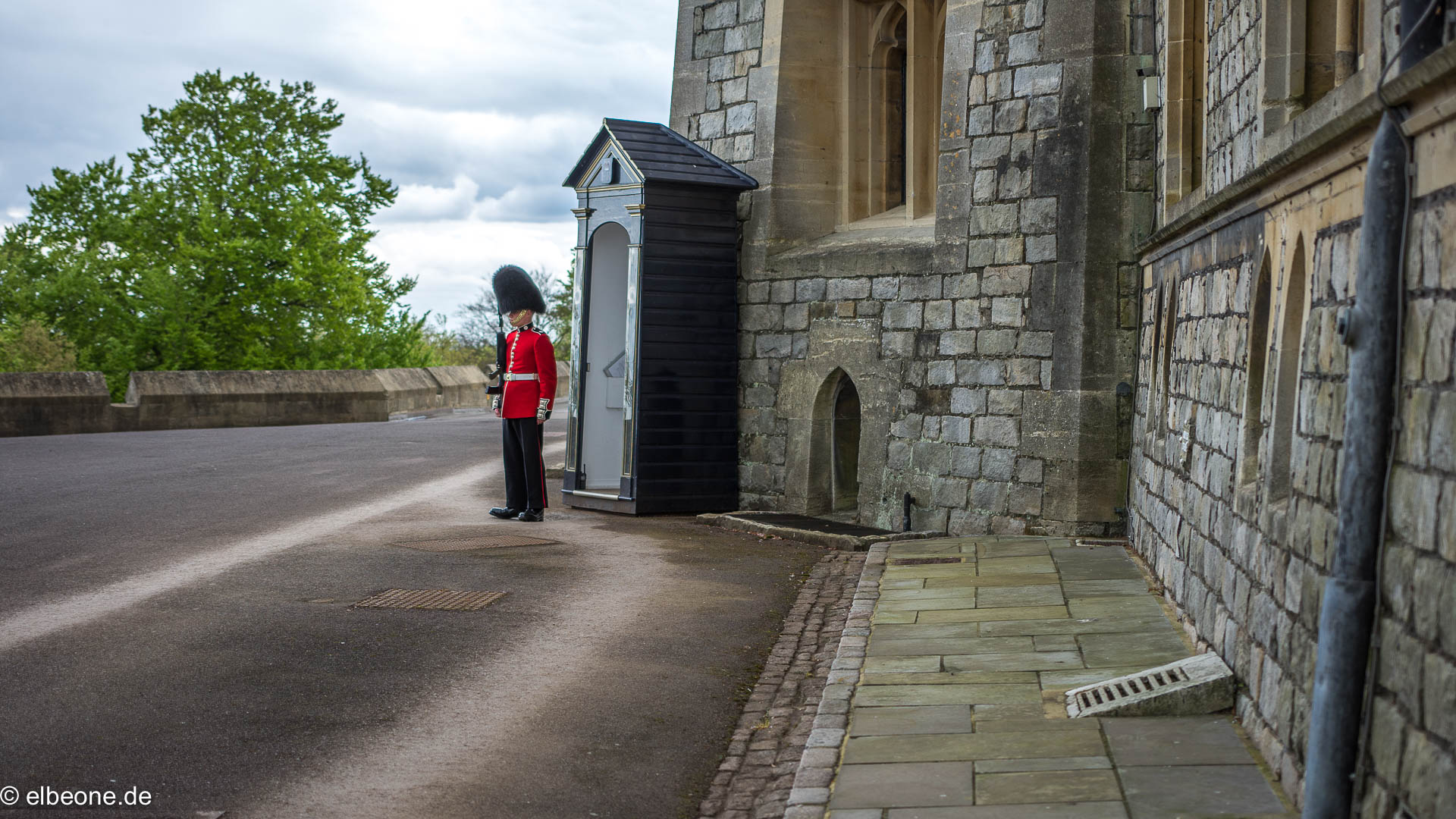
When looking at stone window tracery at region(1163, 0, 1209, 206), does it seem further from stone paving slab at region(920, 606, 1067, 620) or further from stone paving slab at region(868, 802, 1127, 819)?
stone paving slab at region(868, 802, 1127, 819)

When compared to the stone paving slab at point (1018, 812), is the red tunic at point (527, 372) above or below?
above

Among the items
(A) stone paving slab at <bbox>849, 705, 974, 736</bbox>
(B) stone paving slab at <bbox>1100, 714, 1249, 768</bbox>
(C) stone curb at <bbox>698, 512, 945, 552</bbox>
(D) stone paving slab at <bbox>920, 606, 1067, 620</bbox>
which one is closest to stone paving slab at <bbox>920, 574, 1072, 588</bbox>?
(D) stone paving slab at <bbox>920, 606, 1067, 620</bbox>

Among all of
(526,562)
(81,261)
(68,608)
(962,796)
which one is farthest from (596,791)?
(81,261)

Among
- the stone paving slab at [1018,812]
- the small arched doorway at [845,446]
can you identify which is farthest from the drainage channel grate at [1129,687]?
the small arched doorway at [845,446]

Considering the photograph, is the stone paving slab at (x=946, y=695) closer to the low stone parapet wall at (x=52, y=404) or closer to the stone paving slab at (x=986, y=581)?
the stone paving slab at (x=986, y=581)

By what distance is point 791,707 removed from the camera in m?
5.49

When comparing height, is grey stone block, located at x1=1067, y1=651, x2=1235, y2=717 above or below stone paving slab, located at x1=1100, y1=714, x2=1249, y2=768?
above

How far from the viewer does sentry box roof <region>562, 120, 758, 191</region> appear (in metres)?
11.4

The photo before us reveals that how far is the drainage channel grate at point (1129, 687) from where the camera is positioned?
16.8 feet

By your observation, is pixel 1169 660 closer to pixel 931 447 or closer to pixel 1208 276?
pixel 1208 276

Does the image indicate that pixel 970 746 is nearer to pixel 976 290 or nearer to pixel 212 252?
pixel 976 290

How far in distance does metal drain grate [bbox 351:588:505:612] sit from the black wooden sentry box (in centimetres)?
384

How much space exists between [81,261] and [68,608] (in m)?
25.6

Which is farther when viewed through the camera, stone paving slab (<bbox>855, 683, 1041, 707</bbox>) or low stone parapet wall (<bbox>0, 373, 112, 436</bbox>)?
low stone parapet wall (<bbox>0, 373, 112, 436</bbox>)
